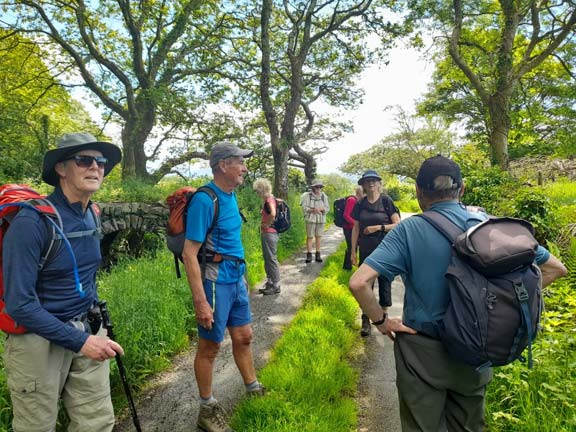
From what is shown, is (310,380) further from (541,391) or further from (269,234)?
(269,234)

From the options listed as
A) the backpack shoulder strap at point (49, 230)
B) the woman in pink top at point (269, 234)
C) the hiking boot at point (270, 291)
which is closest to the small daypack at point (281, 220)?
the woman in pink top at point (269, 234)

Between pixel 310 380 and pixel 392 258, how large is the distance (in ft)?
6.19

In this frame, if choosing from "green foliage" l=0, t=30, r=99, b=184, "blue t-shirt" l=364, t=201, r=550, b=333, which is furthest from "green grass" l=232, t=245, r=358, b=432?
"green foliage" l=0, t=30, r=99, b=184

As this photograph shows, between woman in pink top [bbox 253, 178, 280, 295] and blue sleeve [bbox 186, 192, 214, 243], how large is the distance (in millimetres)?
3445

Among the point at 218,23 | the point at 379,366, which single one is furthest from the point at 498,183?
the point at 218,23

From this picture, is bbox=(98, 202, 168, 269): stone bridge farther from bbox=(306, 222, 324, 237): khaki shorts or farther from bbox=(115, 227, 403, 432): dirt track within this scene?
bbox=(115, 227, 403, 432): dirt track

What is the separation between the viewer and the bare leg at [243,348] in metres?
2.93

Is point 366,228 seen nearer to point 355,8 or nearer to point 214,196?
point 214,196

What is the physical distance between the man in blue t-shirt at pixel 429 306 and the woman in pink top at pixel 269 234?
13.9 feet

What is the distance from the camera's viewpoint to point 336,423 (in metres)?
2.72

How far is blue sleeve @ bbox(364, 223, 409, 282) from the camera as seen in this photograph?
6.15ft

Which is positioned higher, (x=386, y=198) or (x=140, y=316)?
(x=386, y=198)

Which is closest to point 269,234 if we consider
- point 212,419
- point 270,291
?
point 270,291

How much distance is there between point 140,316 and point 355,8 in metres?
12.0
